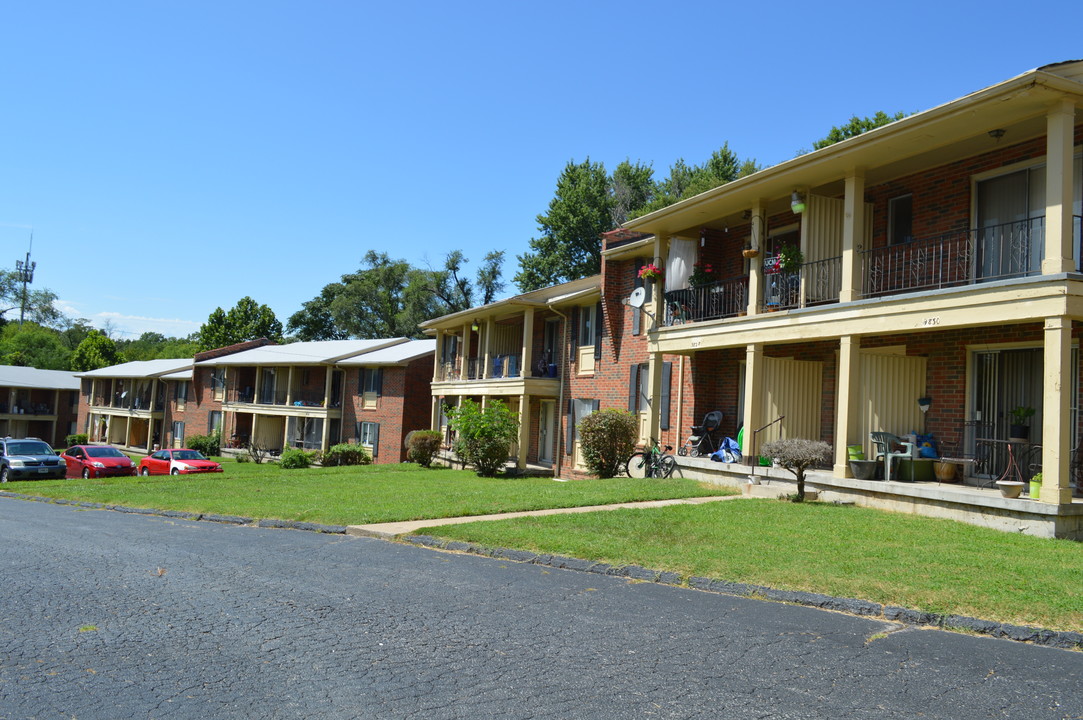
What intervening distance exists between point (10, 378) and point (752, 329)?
60348 millimetres

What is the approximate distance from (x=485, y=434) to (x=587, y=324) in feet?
15.8

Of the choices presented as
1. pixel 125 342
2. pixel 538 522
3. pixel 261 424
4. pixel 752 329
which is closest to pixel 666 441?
pixel 752 329

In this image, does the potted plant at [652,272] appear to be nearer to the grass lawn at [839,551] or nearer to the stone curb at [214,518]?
the grass lawn at [839,551]

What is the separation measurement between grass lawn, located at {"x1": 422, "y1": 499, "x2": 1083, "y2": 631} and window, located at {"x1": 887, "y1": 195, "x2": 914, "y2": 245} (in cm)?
547

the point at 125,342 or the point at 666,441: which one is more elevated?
the point at 125,342

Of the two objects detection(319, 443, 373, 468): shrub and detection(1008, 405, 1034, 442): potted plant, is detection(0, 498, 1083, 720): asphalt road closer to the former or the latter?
detection(1008, 405, 1034, 442): potted plant

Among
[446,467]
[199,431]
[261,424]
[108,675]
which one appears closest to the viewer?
[108,675]

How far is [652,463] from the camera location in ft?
61.9

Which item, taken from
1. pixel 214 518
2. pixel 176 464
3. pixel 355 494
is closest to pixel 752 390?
pixel 355 494

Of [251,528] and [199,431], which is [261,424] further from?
[251,528]

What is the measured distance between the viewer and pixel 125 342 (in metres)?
115

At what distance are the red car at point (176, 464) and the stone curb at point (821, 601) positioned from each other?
2365 cm

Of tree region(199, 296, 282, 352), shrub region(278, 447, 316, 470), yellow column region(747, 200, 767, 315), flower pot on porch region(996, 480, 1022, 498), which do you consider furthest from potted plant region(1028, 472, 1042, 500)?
tree region(199, 296, 282, 352)

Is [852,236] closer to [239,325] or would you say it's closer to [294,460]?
[294,460]
